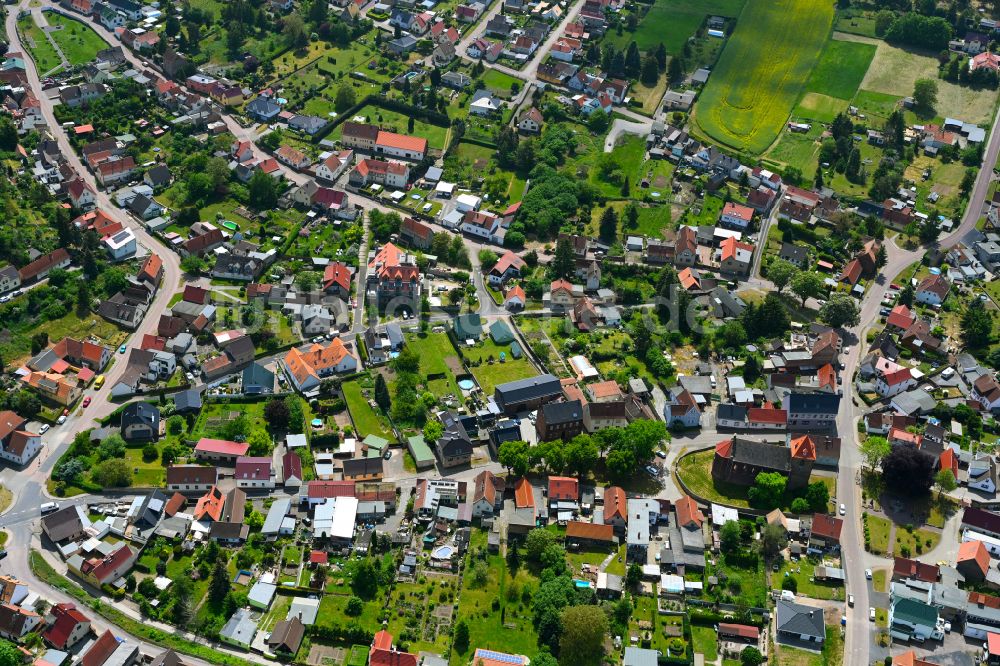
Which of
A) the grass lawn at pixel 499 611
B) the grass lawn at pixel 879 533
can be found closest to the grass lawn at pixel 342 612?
the grass lawn at pixel 499 611

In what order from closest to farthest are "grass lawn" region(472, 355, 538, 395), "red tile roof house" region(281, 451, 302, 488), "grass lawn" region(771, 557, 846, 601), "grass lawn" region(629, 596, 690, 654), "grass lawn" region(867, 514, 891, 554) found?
"grass lawn" region(629, 596, 690, 654) → "grass lawn" region(771, 557, 846, 601) → "grass lawn" region(867, 514, 891, 554) → "red tile roof house" region(281, 451, 302, 488) → "grass lawn" region(472, 355, 538, 395)

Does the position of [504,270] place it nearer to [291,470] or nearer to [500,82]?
[291,470]

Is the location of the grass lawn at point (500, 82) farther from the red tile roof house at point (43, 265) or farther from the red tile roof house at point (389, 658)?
the red tile roof house at point (389, 658)

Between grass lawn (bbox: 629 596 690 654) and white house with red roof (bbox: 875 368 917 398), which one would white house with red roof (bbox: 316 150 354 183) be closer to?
white house with red roof (bbox: 875 368 917 398)

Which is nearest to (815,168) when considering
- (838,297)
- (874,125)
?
(874,125)

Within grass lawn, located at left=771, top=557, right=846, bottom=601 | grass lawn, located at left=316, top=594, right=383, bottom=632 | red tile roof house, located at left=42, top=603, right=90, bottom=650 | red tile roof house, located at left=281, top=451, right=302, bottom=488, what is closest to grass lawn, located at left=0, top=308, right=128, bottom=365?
red tile roof house, located at left=281, top=451, right=302, bottom=488

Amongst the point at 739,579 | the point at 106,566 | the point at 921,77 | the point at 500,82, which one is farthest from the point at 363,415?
the point at 921,77
